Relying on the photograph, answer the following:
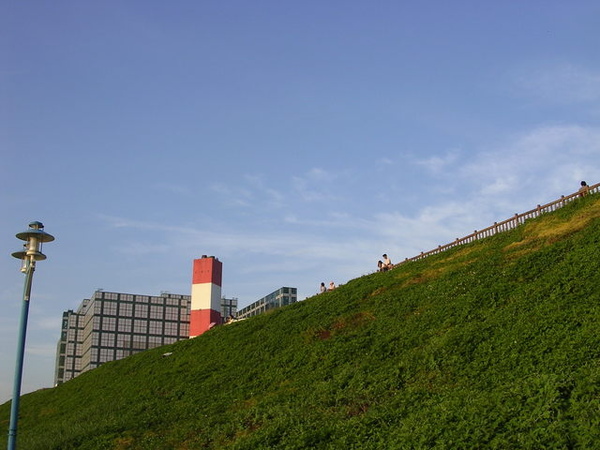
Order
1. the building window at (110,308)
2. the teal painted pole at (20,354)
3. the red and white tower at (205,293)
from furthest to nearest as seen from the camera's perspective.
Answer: the building window at (110,308), the red and white tower at (205,293), the teal painted pole at (20,354)

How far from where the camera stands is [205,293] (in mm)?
75188

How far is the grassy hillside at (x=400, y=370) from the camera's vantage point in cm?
1476

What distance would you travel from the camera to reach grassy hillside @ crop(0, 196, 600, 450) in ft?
48.4

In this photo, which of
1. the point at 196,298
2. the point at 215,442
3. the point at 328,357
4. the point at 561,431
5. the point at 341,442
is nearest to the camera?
the point at 561,431

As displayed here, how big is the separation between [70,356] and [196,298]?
226ft

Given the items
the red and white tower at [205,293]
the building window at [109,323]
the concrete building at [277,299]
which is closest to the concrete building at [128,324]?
the building window at [109,323]

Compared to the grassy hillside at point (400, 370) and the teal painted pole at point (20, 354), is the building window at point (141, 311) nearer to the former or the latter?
the grassy hillside at point (400, 370)

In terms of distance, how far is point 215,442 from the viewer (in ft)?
64.0

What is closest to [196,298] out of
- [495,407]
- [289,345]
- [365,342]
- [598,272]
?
[289,345]

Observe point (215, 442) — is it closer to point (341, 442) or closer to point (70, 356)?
point (341, 442)

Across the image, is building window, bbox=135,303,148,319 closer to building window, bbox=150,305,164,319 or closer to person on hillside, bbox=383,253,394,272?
building window, bbox=150,305,164,319

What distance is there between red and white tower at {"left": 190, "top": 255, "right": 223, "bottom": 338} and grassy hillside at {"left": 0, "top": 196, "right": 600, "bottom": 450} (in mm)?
36985

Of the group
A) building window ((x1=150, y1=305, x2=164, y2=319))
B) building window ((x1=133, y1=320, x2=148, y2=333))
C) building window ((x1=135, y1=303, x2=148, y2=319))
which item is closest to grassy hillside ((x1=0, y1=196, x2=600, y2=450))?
building window ((x1=133, y1=320, x2=148, y2=333))

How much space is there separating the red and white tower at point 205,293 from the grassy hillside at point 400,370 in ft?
121
